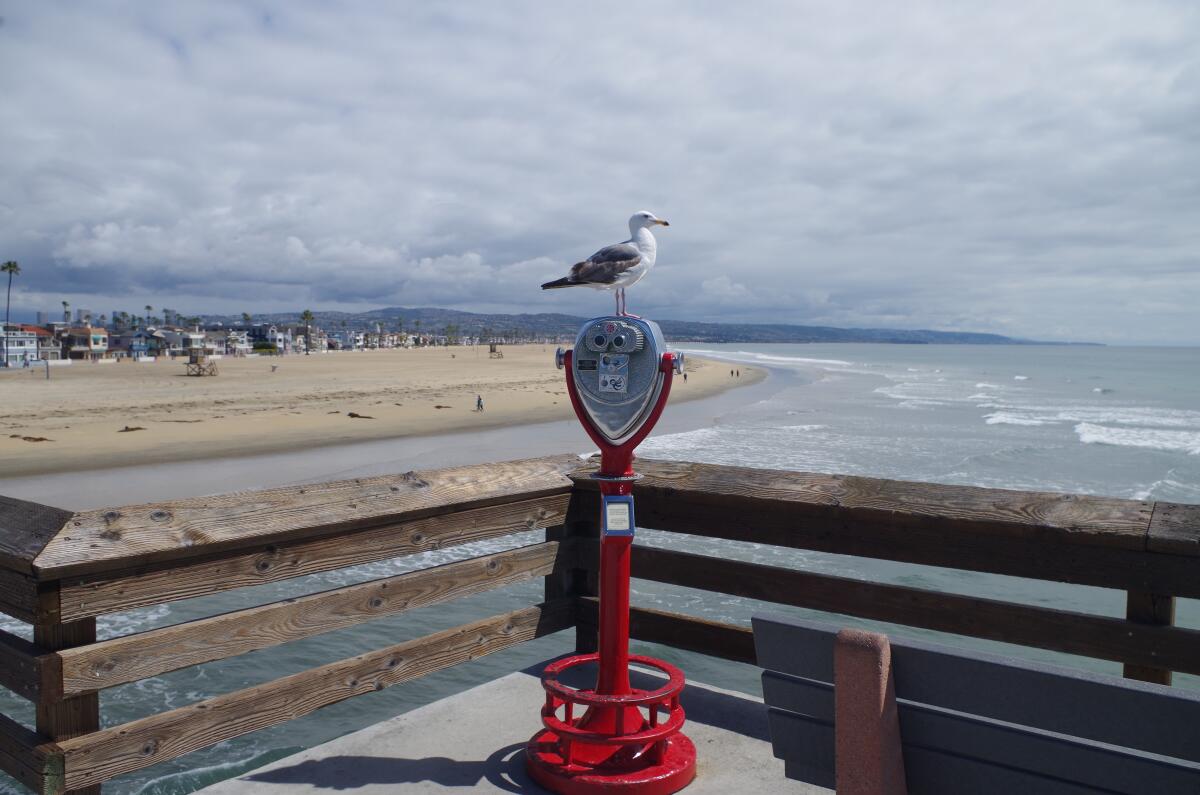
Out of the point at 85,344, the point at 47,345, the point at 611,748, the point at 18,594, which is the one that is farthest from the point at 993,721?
the point at 85,344

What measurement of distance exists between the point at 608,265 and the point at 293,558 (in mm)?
1272

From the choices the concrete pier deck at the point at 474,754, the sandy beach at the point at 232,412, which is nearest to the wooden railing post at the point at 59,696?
the concrete pier deck at the point at 474,754

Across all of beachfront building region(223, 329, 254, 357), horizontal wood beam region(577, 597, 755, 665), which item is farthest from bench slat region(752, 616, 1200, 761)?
beachfront building region(223, 329, 254, 357)

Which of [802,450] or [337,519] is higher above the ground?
[337,519]

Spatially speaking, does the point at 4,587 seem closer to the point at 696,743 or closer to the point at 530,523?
the point at 530,523

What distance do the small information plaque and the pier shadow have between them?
78cm

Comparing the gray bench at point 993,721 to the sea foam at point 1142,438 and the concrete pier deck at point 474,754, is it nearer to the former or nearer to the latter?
the concrete pier deck at point 474,754

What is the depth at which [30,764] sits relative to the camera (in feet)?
6.99

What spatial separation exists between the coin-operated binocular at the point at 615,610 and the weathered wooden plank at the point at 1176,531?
4.28 feet

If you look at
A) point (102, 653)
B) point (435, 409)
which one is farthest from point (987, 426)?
point (102, 653)

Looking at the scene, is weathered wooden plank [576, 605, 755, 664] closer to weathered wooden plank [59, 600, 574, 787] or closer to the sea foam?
weathered wooden plank [59, 600, 574, 787]

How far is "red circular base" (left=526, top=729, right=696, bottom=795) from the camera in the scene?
8.30 ft

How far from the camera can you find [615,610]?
8.86 feet

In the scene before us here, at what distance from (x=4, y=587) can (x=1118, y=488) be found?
16255 mm
